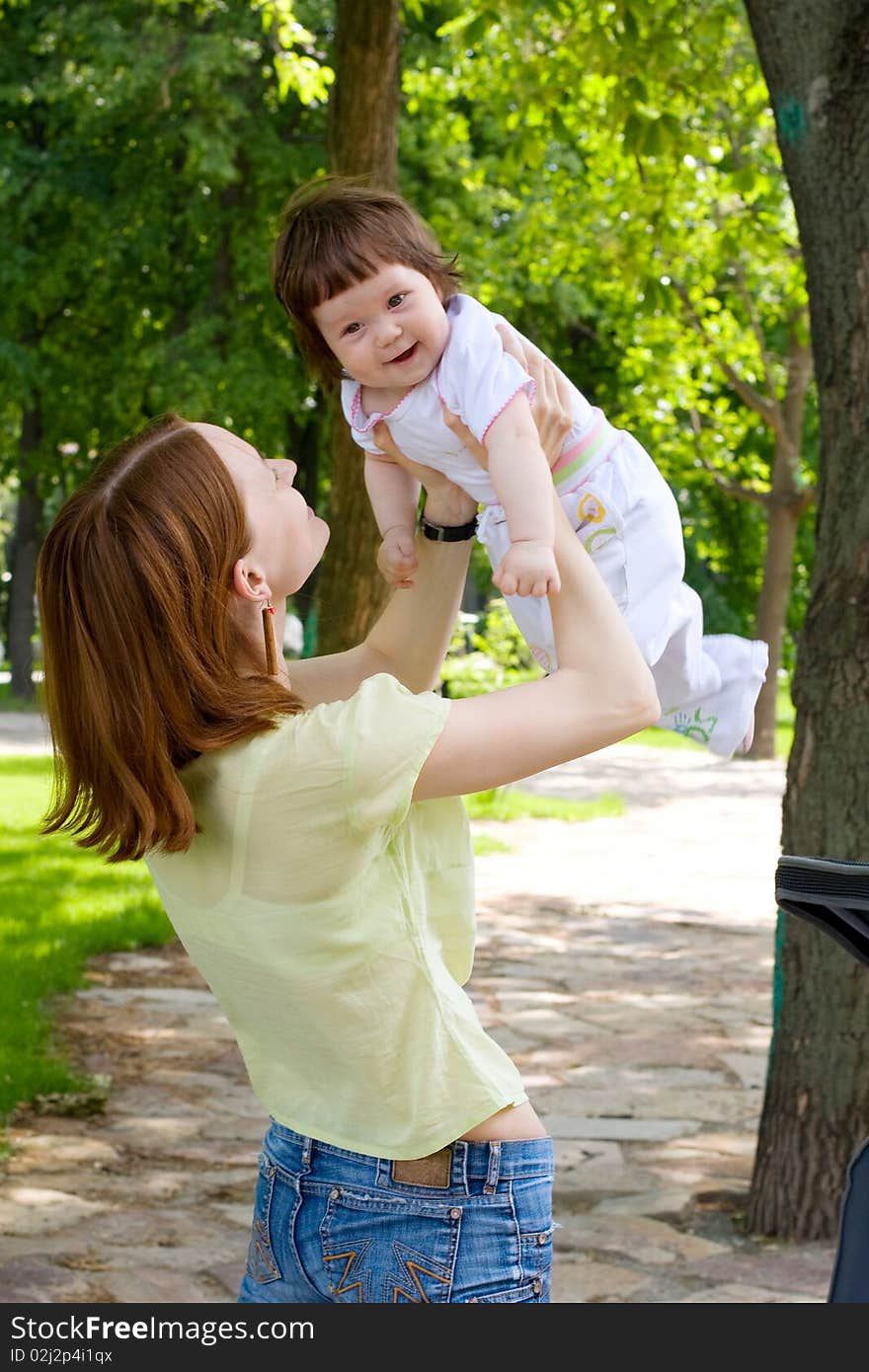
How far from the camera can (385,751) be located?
1713 mm

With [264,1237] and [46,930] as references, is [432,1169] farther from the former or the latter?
[46,930]

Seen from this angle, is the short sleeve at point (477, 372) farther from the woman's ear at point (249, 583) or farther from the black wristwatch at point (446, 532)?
the woman's ear at point (249, 583)

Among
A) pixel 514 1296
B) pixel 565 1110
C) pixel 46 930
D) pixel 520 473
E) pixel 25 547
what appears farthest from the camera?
pixel 25 547

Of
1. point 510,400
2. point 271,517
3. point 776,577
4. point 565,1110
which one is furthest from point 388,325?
point 776,577

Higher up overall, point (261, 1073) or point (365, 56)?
point (365, 56)

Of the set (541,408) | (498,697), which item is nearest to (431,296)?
(541,408)

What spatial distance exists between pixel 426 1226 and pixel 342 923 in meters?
0.35

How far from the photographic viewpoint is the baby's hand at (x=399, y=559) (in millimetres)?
2309

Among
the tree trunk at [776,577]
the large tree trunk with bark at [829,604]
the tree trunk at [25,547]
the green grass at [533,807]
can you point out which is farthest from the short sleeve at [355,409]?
the tree trunk at [25,547]

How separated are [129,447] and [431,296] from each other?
0.59m

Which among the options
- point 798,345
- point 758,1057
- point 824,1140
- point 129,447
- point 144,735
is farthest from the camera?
point 798,345

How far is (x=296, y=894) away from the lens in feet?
5.88
